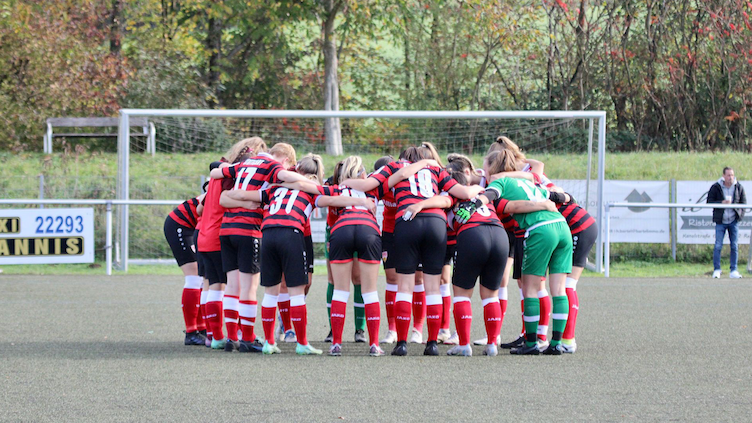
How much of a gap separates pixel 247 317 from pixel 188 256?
36.6 inches

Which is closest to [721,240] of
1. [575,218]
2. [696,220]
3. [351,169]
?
[696,220]

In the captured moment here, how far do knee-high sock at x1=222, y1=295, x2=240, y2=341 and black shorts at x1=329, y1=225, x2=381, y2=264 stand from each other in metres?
0.89

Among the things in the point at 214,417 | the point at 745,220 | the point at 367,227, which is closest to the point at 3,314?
the point at 367,227

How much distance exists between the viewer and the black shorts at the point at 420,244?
6250mm

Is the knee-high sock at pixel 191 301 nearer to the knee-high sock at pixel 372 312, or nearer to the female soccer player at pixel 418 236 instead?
the knee-high sock at pixel 372 312

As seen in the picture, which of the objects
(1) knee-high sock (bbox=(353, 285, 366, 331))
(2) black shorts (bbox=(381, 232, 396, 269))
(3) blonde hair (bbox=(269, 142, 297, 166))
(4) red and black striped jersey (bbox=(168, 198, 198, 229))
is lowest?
(1) knee-high sock (bbox=(353, 285, 366, 331))

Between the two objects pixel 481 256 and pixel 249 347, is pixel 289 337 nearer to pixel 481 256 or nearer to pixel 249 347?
pixel 249 347

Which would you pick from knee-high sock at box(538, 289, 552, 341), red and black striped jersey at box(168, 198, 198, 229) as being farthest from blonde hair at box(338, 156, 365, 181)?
knee-high sock at box(538, 289, 552, 341)

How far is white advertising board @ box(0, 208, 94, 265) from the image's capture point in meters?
12.7

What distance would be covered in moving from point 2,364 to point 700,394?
4.71 metres

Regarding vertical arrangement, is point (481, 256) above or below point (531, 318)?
above

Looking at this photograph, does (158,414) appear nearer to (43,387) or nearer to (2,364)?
(43,387)

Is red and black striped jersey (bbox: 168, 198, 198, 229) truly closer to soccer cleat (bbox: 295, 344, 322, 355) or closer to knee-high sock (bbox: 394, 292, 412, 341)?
soccer cleat (bbox: 295, 344, 322, 355)

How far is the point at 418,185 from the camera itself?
6.32 metres
